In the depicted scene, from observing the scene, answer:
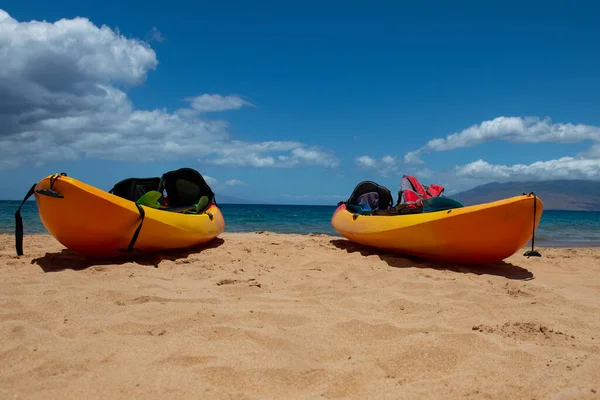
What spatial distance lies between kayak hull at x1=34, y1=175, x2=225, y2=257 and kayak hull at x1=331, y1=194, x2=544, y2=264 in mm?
3396

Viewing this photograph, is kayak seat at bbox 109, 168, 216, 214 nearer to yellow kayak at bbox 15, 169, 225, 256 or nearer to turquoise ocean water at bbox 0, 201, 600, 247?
yellow kayak at bbox 15, 169, 225, 256

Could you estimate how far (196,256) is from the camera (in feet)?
20.0

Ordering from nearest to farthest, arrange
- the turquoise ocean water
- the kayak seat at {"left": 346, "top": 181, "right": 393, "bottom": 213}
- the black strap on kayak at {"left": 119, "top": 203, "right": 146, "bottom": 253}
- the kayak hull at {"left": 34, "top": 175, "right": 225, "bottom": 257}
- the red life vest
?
the kayak hull at {"left": 34, "top": 175, "right": 225, "bottom": 257} < the black strap on kayak at {"left": 119, "top": 203, "right": 146, "bottom": 253} < the red life vest < the kayak seat at {"left": 346, "top": 181, "right": 393, "bottom": 213} < the turquoise ocean water

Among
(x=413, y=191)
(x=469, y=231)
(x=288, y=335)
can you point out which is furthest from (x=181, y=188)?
(x=288, y=335)

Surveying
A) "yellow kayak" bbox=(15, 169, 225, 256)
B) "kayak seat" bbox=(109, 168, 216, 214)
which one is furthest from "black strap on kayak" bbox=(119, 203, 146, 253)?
"kayak seat" bbox=(109, 168, 216, 214)

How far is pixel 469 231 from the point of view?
17.5 ft

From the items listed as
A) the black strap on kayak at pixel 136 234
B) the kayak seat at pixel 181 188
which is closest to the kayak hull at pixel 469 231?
the black strap on kayak at pixel 136 234

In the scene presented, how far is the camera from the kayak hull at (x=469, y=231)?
5141 mm

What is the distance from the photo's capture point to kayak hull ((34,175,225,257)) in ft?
15.8

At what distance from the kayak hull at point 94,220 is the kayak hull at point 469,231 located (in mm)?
3396

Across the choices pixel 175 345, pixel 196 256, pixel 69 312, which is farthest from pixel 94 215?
pixel 175 345

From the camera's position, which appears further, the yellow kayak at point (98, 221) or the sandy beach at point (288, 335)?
the yellow kayak at point (98, 221)

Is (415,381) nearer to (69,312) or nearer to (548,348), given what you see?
(548,348)

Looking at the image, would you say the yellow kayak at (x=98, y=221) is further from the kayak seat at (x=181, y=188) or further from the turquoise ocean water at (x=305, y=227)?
the turquoise ocean water at (x=305, y=227)
